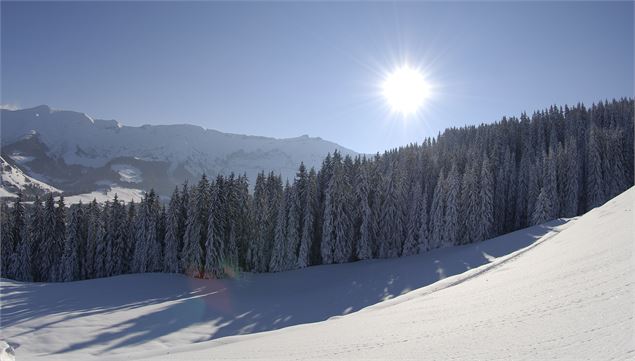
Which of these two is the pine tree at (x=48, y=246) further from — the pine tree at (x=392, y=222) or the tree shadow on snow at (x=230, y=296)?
the pine tree at (x=392, y=222)

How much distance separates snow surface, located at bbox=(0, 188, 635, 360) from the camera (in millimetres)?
8062

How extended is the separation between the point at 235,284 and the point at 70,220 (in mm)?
31823

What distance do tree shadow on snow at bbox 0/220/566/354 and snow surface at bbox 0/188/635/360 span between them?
0.17 metres

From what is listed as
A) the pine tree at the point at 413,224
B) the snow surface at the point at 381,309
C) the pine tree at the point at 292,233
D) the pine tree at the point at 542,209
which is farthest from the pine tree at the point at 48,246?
the pine tree at the point at 542,209

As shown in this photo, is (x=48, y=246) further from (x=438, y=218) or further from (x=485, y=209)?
(x=485, y=209)

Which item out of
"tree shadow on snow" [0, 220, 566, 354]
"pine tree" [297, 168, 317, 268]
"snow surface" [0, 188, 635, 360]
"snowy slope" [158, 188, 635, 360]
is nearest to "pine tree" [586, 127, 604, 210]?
"tree shadow on snow" [0, 220, 566, 354]

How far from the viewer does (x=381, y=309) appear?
1933 cm

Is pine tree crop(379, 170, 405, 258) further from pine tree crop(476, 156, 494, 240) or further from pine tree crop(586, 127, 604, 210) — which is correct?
pine tree crop(586, 127, 604, 210)

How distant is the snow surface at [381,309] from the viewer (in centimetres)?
806

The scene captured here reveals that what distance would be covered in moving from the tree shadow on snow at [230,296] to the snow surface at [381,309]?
166mm

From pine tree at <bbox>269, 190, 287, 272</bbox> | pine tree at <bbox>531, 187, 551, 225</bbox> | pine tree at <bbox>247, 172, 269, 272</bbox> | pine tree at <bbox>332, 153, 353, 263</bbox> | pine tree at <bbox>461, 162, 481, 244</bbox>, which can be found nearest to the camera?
pine tree at <bbox>269, 190, 287, 272</bbox>

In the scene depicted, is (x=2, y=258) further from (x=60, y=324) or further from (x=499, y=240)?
(x=499, y=240)

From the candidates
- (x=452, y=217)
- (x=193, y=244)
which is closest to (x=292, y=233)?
(x=193, y=244)

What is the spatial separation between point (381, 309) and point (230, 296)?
2568cm
